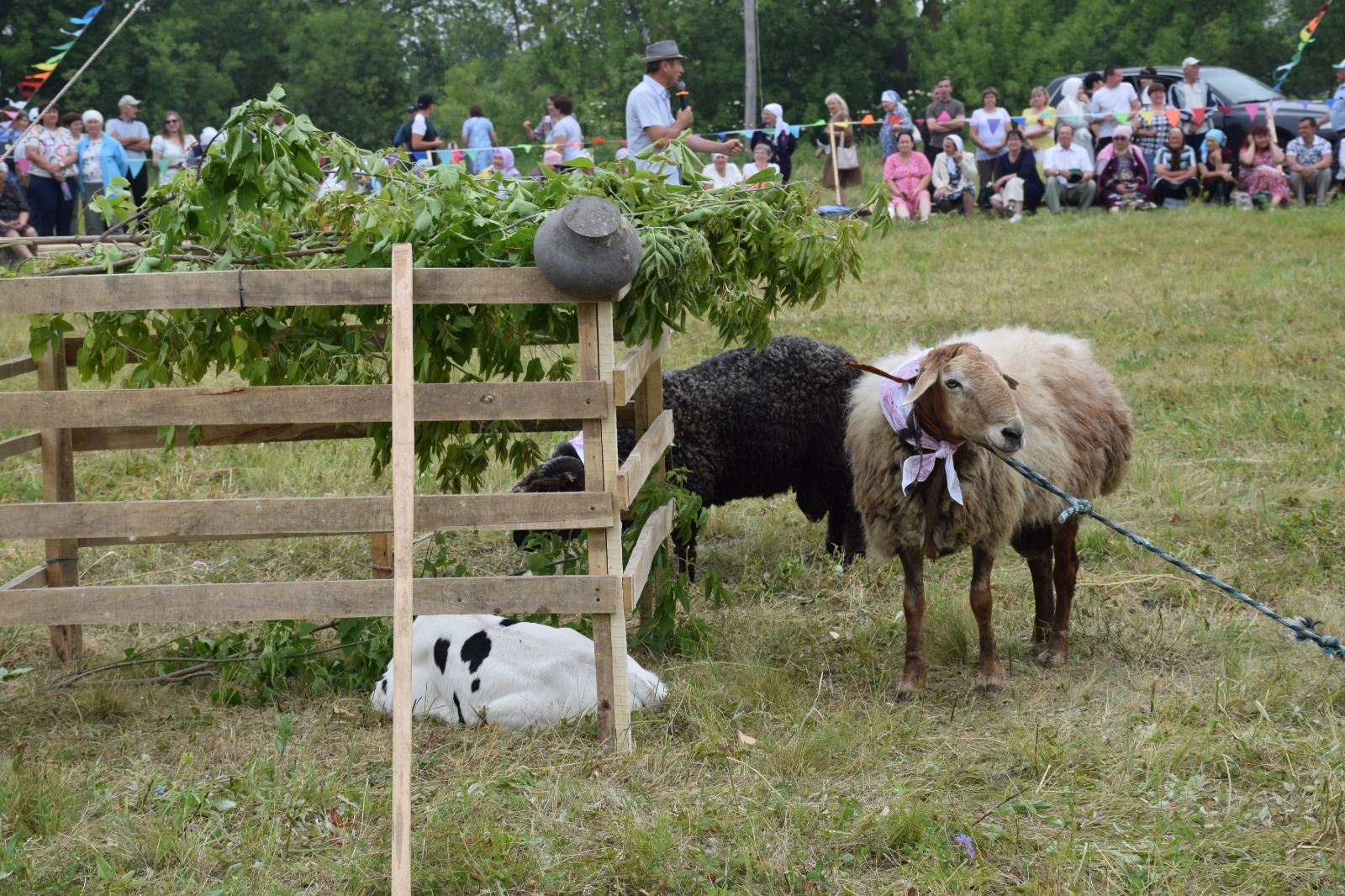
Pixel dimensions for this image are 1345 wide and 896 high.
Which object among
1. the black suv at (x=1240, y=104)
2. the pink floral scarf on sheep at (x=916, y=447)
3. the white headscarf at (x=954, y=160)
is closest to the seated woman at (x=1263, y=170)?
the black suv at (x=1240, y=104)

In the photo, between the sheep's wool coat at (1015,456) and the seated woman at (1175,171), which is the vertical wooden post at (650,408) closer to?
the sheep's wool coat at (1015,456)

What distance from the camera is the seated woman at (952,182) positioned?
18.8m

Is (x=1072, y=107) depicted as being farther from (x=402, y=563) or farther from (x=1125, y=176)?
(x=402, y=563)

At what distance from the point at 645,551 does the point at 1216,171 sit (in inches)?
631

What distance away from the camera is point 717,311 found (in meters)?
4.98

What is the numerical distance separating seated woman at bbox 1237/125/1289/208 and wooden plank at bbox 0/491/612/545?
16.0 m

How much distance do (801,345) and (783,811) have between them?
11.9 feet

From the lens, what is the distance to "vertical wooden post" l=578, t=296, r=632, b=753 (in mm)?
4422

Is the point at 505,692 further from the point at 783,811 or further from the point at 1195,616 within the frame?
the point at 1195,616

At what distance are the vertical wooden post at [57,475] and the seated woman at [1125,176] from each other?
15591mm

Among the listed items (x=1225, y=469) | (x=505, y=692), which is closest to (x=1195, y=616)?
(x=1225, y=469)

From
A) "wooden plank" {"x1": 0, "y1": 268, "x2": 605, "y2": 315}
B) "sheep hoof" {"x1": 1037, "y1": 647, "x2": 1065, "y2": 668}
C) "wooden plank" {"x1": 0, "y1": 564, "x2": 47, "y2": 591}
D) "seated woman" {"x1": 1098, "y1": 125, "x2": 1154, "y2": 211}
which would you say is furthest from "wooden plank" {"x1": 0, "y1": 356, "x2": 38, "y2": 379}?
"seated woman" {"x1": 1098, "y1": 125, "x2": 1154, "y2": 211}

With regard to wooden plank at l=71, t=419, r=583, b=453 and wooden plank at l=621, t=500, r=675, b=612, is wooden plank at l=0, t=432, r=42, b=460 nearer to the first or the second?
wooden plank at l=71, t=419, r=583, b=453

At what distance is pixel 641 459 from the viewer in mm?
4750
